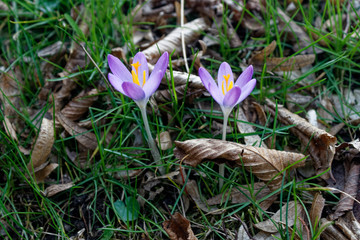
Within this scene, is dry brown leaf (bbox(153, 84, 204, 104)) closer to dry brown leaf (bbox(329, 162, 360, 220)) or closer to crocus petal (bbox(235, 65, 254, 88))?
crocus petal (bbox(235, 65, 254, 88))

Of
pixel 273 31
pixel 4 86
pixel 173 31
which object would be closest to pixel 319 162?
pixel 273 31

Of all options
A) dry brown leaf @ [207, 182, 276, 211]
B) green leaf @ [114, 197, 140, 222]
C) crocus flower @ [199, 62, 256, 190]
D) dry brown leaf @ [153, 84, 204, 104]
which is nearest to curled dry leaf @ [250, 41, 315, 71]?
dry brown leaf @ [153, 84, 204, 104]

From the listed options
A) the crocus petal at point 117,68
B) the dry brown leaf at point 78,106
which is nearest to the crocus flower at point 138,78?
the crocus petal at point 117,68

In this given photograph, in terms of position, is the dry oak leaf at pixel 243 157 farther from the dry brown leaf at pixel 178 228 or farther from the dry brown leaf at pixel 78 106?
the dry brown leaf at pixel 78 106

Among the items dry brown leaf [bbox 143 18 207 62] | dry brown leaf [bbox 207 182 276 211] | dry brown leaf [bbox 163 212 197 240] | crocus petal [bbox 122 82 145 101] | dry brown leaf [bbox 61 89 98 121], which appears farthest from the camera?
dry brown leaf [bbox 143 18 207 62]

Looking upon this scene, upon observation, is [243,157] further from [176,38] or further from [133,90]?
[176,38]

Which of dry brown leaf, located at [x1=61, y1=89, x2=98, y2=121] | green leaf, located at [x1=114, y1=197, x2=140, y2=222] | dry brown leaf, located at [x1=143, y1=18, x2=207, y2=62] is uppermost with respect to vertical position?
dry brown leaf, located at [x1=143, y1=18, x2=207, y2=62]

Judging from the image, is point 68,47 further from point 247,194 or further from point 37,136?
point 247,194
